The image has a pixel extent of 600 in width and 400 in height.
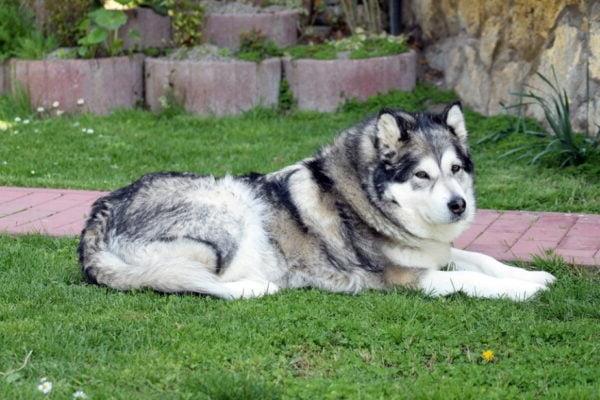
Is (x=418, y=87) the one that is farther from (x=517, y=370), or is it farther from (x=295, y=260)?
(x=517, y=370)

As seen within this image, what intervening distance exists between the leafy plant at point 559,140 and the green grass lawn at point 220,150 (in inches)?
3.7

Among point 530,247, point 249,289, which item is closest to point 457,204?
point 249,289

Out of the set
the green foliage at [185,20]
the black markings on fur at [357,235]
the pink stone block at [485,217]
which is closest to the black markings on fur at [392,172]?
the black markings on fur at [357,235]

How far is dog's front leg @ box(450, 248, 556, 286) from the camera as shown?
5738 mm

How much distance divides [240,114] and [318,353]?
5.88 m

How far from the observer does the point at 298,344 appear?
4809 mm

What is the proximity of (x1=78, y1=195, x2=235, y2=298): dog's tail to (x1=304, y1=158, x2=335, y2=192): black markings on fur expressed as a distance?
795 millimetres

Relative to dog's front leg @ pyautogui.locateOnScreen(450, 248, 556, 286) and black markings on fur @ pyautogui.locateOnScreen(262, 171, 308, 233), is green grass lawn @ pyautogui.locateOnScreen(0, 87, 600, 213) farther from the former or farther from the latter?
black markings on fur @ pyautogui.locateOnScreen(262, 171, 308, 233)

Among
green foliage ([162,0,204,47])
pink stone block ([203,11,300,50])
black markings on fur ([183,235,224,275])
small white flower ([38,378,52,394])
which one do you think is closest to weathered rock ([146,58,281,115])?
green foliage ([162,0,204,47])

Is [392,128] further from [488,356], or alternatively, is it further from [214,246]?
[488,356]

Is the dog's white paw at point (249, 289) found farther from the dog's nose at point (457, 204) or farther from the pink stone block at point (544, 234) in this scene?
the pink stone block at point (544, 234)

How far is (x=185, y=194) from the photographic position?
5.79 metres

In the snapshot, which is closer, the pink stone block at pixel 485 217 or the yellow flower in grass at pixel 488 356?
the yellow flower in grass at pixel 488 356

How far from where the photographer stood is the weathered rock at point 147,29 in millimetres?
10922
